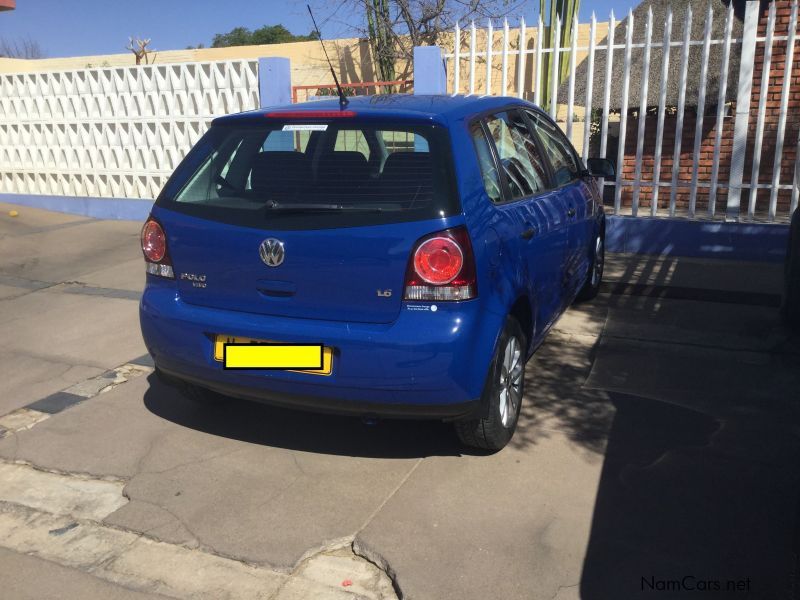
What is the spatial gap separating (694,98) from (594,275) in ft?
12.5

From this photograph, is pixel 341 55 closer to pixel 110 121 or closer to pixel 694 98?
pixel 110 121

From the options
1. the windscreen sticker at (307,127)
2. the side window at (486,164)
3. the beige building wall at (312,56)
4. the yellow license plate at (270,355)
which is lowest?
the yellow license plate at (270,355)

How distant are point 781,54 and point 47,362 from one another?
804 cm

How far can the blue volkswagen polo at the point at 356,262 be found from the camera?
343 centimetres

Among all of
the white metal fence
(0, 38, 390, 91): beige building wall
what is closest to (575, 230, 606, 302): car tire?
the white metal fence

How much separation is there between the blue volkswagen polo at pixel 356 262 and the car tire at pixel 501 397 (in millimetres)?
11

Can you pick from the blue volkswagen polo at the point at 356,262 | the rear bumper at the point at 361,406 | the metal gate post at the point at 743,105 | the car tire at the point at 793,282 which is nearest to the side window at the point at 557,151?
the blue volkswagen polo at the point at 356,262

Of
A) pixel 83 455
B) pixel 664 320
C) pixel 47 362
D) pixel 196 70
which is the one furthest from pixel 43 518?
pixel 196 70

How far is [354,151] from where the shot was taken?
12.4 ft

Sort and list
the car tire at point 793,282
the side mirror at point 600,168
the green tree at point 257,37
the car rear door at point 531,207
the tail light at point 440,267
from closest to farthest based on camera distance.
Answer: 1. the tail light at point 440,267
2. the car rear door at point 531,207
3. the car tire at point 793,282
4. the side mirror at point 600,168
5. the green tree at point 257,37

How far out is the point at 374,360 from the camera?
3436 millimetres

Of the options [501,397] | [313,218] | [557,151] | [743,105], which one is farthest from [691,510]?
[743,105]

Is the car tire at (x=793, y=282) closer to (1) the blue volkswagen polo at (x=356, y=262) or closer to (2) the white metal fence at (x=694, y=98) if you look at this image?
(2) the white metal fence at (x=694, y=98)

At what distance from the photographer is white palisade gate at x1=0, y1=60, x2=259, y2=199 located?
10016mm
